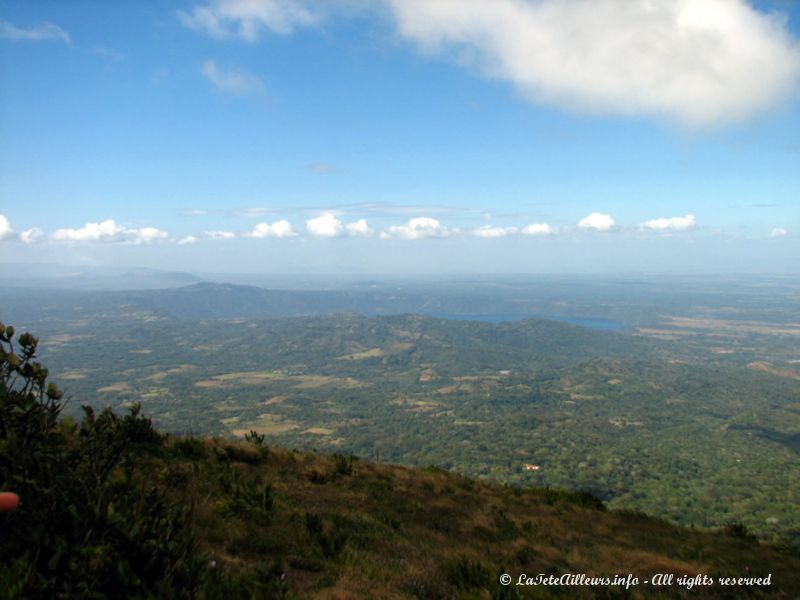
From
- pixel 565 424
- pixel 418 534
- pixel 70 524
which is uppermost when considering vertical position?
pixel 70 524

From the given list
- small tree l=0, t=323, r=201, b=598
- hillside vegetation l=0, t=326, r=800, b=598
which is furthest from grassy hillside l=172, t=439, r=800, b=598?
small tree l=0, t=323, r=201, b=598

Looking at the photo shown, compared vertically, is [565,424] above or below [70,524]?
below

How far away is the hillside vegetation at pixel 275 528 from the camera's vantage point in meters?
4.17

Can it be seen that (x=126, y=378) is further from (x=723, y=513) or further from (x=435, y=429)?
(x=723, y=513)

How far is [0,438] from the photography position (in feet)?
15.6

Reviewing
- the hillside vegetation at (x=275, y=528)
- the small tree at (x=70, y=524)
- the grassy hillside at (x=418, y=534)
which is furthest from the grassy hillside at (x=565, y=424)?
the small tree at (x=70, y=524)

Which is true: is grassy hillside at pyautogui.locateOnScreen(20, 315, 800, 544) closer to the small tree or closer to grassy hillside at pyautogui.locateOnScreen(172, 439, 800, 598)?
grassy hillside at pyautogui.locateOnScreen(172, 439, 800, 598)

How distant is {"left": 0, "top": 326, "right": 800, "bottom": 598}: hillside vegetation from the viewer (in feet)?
13.7

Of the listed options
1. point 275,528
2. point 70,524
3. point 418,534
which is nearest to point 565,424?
point 418,534

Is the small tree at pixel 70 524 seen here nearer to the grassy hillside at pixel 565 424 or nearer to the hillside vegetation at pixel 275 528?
the hillside vegetation at pixel 275 528

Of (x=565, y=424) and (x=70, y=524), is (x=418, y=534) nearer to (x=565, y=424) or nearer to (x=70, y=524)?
(x=70, y=524)

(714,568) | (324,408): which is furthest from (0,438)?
(324,408)

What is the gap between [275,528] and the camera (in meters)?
8.41

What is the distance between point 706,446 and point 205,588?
434 feet
